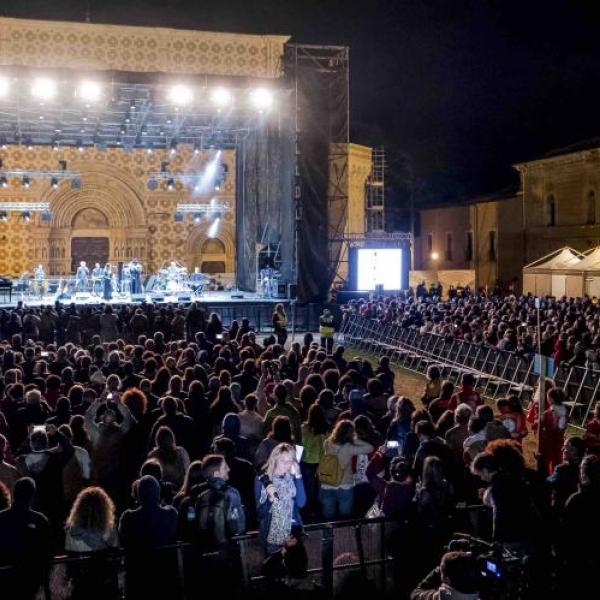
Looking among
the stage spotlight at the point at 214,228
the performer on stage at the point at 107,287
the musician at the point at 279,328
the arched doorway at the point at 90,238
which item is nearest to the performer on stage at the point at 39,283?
the performer on stage at the point at 107,287

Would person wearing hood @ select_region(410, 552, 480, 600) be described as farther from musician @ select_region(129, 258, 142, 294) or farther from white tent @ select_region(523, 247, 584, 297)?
white tent @ select_region(523, 247, 584, 297)

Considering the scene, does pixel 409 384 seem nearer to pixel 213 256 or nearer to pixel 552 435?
pixel 552 435

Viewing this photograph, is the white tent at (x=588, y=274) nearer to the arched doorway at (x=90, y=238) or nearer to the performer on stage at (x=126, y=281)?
the performer on stage at (x=126, y=281)

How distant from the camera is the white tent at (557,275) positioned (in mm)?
27734

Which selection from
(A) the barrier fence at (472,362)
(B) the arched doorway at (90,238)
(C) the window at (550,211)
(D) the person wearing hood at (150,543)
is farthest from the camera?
(C) the window at (550,211)

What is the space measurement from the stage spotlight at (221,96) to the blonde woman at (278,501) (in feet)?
57.6

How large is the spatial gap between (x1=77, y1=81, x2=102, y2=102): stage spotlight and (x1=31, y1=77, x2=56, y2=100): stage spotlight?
726 mm

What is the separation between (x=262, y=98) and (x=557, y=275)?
1398 centimetres

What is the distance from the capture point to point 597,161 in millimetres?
31828

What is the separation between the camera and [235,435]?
22.1 feet

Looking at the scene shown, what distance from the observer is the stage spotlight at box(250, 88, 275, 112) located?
2208cm

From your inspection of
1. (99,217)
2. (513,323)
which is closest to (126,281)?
(99,217)

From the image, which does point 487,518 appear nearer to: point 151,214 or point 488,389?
point 488,389

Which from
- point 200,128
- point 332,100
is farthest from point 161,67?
point 332,100
